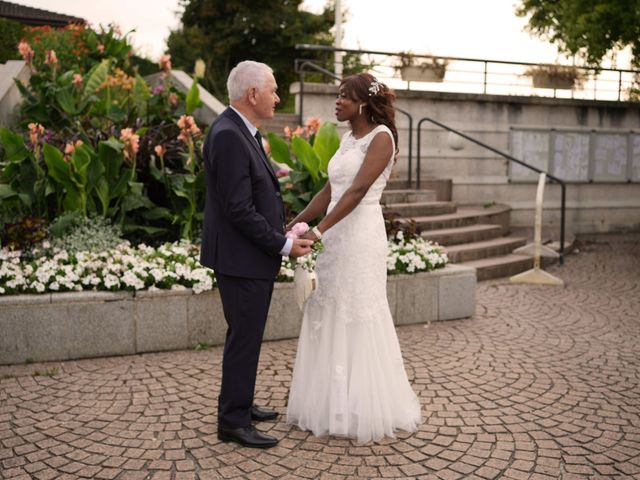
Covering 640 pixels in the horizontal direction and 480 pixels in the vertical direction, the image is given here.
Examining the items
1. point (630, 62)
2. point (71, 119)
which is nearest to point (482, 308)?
point (71, 119)

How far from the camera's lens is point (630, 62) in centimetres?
1886

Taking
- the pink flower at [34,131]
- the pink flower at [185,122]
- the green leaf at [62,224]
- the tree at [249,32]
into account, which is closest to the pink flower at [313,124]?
the pink flower at [185,122]

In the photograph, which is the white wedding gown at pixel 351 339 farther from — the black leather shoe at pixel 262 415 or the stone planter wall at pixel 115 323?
the stone planter wall at pixel 115 323

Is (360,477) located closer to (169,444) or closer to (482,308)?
(169,444)

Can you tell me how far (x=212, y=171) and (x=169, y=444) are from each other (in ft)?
5.28

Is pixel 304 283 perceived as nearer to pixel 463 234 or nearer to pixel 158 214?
pixel 158 214

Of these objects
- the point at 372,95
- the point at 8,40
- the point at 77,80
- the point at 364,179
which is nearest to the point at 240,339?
the point at 364,179

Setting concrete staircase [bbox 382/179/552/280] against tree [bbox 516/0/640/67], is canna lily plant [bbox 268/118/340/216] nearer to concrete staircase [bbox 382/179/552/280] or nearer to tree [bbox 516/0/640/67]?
concrete staircase [bbox 382/179/552/280]

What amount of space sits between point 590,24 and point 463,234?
10.6m

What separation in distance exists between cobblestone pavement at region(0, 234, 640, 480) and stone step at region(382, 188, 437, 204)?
3.65m

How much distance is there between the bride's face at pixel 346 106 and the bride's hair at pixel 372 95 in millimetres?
17

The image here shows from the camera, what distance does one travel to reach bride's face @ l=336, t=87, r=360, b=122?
3908 millimetres

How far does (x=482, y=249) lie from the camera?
9469mm

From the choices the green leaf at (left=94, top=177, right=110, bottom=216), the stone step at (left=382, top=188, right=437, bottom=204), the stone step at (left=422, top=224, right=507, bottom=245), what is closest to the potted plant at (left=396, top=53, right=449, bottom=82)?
the stone step at (left=382, top=188, right=437, bottom=204)
